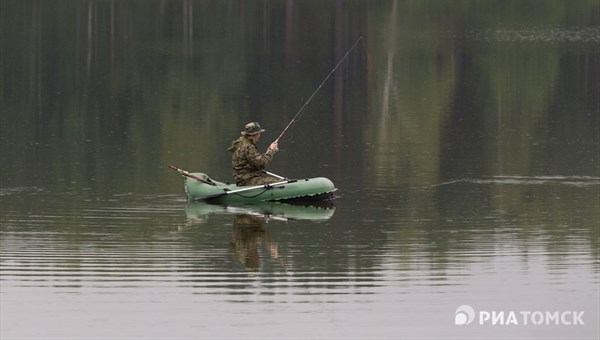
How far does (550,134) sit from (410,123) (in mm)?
4408

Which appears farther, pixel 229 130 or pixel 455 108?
pixel 455 108

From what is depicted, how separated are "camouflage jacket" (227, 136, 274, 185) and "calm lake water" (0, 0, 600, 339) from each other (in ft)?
2.50

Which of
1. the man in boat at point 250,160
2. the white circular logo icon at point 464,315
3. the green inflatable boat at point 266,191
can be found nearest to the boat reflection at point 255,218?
the green inflatable boat at point 266,191

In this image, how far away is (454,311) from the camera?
20.0 metres

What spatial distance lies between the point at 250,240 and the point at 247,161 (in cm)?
418

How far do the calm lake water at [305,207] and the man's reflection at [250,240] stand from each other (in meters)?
0.06

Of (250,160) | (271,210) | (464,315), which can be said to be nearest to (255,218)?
(271,210)

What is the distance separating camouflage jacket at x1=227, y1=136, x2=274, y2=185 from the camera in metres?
28.9

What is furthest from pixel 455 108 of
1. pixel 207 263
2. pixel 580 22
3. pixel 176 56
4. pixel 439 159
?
pixel 580 22

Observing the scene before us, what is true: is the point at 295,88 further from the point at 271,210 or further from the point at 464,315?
the point at 464,315

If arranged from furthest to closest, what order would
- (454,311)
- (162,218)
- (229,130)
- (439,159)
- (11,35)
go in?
(11,35) < (229,130) < (439,159) < (162,218) < (454,311)

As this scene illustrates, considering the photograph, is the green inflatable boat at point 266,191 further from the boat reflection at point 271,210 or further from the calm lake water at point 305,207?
the calm lake water at point 305,207

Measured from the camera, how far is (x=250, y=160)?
94.8ft

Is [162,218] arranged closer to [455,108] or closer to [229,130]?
[229,130]
